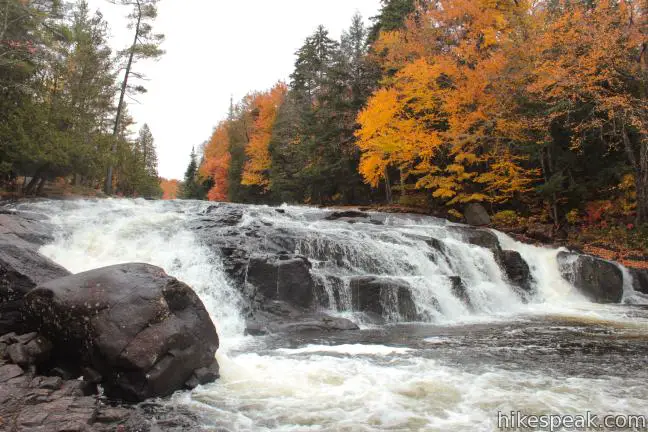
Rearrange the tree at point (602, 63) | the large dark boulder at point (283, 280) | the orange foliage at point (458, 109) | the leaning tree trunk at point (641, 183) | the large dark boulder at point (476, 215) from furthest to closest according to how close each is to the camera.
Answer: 1. the large dark boulder at point (476, 215)
2. the orange foliage at point (458, 109)
3. the leaning tree trunk at point (641, 183)
4. the tree at point (602, 63)
5. the large dark boulder at point (283, 280)

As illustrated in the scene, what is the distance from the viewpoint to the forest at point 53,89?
16609 mm

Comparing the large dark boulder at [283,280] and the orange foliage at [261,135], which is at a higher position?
the orange foliage at [261,135]

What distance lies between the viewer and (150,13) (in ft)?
86.0

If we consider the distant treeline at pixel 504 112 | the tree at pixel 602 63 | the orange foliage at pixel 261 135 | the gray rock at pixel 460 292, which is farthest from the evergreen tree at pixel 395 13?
the gray rock at pixel 460 292

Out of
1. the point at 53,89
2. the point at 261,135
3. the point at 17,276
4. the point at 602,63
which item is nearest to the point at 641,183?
the point at 602,63

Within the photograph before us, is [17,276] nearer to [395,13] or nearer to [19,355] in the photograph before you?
[19,355]

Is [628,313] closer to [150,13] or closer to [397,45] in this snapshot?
[397,45]

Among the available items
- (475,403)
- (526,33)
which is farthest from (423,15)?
(475,403)

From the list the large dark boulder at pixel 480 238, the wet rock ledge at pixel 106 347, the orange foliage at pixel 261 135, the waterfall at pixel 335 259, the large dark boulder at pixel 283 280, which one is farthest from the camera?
the orange foliage at pixel 261 135

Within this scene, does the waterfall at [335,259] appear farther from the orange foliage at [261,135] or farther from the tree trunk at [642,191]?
the orange foliage at [261,135]

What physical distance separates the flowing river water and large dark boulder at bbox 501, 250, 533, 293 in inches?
15.7

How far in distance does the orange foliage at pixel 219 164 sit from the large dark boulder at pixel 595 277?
124 feet

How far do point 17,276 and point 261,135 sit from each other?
37430 millimetres

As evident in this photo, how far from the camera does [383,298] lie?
10.5 m
